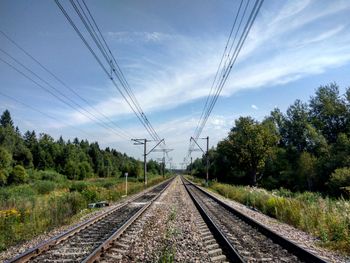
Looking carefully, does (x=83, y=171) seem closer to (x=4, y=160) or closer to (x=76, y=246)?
(x=4, y=160)

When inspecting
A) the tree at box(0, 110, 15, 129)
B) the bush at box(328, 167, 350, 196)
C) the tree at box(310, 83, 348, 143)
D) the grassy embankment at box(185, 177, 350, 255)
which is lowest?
the grassy embankment at box(185, 177, 350, 255)

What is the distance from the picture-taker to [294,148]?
7844 centimetres

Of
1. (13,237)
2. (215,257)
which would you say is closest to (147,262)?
(215,257)

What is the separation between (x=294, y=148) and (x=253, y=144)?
2087 centimetres

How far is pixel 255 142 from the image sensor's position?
6147 cm

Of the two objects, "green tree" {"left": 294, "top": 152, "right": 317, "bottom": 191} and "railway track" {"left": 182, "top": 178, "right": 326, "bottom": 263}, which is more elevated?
"green tree" {"left": 294, "top": 152, "right": 317, "bottom": 191}

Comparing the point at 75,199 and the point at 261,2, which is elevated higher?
the point at 261,2

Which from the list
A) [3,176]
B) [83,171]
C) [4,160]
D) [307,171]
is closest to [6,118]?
[83,171]

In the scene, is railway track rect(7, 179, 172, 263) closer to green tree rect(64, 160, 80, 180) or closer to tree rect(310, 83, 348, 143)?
tree rect(310, 83, 348, 143)

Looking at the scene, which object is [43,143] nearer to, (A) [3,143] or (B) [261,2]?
(A) [3,143]

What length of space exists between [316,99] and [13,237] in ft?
260

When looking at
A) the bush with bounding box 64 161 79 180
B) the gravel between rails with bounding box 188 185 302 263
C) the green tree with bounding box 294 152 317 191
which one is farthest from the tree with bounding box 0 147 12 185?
the gravel between rails with bounding box 188 185 302 263

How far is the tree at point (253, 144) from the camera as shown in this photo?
202ft

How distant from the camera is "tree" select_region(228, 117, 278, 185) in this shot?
61.4 metres
